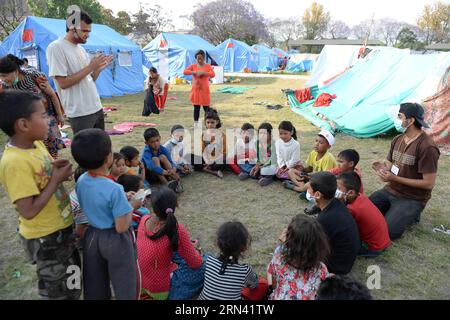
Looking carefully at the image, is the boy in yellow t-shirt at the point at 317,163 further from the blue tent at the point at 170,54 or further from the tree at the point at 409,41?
the tree at the point at 409,41

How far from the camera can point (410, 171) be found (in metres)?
3.10

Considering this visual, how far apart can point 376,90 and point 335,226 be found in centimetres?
641

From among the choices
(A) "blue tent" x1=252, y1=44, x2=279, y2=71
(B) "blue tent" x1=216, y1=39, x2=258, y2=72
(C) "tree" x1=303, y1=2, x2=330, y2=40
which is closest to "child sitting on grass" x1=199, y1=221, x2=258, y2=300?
(B) "blue tent" x1=216, y1=39, x2=258, y2=72

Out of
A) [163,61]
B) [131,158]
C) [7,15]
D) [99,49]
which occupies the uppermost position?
[7,15]

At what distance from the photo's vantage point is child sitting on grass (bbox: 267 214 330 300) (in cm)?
187

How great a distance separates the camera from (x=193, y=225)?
10.8 feet

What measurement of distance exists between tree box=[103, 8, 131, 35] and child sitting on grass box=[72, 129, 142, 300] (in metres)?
35.3

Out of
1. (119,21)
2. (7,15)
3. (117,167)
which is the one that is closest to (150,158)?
(117,167)

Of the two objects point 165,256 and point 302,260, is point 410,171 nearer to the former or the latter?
point 302,260

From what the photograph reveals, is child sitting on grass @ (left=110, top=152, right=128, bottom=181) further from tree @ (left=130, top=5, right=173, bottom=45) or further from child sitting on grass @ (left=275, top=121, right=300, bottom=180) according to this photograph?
tree @ (left=130, top=5, right=173, bottom=45)

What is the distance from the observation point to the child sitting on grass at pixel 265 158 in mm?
4371

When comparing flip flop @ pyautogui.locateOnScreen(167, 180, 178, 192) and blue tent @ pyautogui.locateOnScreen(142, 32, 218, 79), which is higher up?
blue tent @ pyautogui.locateOnScreen(142, 32, 218, 79)

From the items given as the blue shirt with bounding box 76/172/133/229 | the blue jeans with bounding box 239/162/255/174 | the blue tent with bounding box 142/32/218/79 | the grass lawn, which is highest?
the blue tent with bounding box 142/32/218/79
